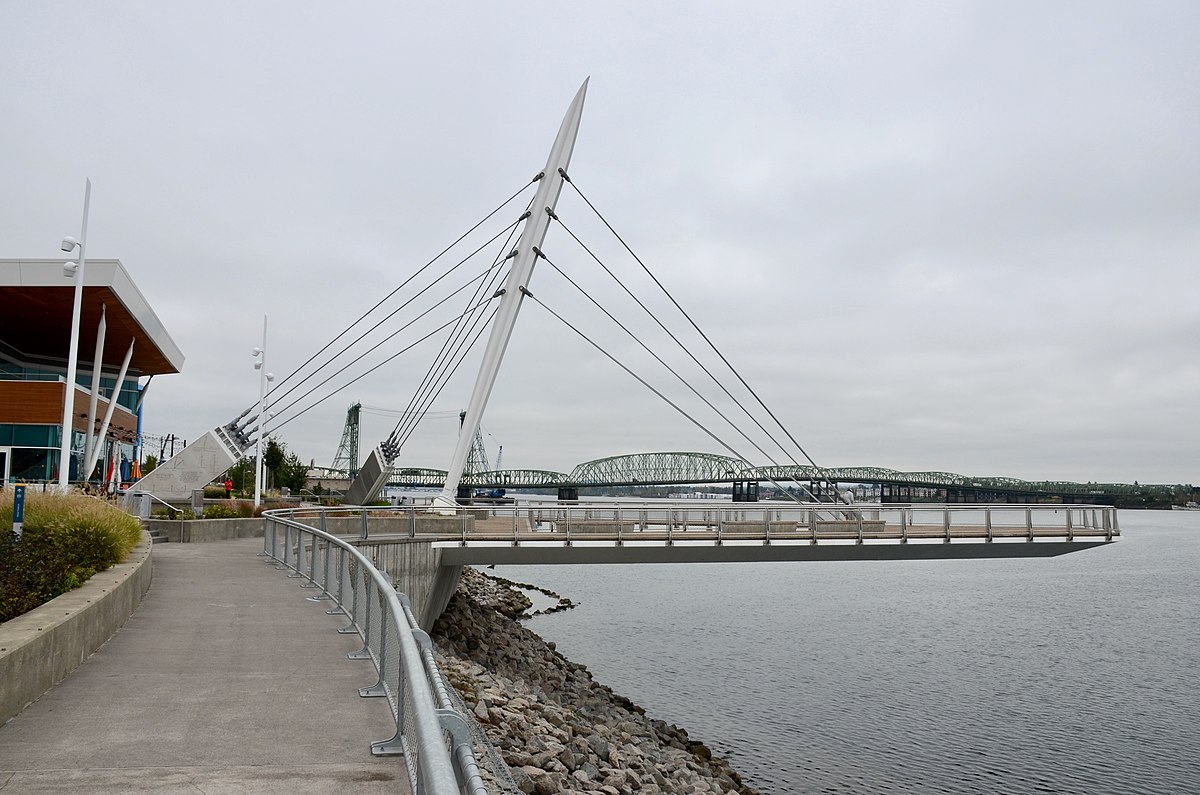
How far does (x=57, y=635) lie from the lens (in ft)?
27.6

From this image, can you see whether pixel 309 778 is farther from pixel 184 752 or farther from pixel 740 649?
pixel 740 649

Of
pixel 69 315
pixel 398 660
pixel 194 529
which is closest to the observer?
pixel 398 660

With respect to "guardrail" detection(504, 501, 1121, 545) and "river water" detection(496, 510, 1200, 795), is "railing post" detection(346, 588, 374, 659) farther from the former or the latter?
"guardrail" detection(504, 501, 1121, 545)

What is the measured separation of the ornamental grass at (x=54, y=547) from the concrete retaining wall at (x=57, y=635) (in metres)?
0.31

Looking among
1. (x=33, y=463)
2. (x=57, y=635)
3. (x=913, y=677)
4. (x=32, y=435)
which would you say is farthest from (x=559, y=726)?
(x=33, y=463)

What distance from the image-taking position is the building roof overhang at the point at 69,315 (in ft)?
134

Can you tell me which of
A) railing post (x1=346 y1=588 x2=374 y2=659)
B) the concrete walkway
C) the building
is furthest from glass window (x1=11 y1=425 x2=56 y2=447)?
railing post (x1=346 y1=588 x2=374 y2=659)

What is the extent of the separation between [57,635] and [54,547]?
14.7 feet

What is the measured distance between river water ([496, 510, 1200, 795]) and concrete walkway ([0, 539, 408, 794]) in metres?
12.1

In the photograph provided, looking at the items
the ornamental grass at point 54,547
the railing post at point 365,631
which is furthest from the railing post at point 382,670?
the ornamental grass at point 54,547

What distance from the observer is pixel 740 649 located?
33.5 metres

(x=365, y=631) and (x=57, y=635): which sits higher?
(x=57, y=635)

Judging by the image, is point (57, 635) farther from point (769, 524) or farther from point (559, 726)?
point (769, 524)

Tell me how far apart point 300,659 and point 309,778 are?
12.6ft
